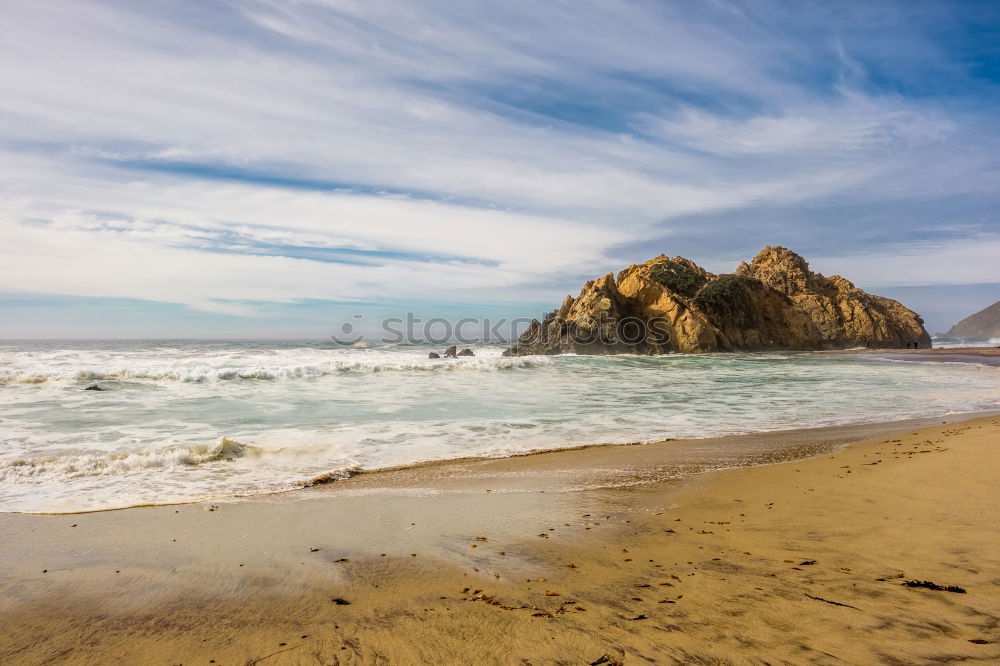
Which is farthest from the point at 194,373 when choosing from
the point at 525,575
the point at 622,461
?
the point at 525,575

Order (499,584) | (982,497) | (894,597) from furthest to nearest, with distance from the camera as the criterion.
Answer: (982,497) → (499,584) → (894,597)

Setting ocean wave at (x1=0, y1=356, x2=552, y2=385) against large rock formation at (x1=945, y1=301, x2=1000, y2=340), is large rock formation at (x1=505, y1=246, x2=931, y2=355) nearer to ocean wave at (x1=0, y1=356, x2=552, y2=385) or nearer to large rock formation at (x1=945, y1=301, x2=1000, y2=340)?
ocean wave at (x1=0, y1=356, x2=552, y2=385)

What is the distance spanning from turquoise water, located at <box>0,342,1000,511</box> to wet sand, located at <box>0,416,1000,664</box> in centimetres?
138

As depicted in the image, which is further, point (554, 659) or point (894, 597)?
point (894, 597)

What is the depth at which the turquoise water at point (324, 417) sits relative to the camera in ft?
20.6

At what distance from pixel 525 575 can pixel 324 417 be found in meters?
8.31

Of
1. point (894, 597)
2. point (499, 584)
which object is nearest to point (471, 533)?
point (499, 584)

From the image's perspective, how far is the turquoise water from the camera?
6277 millimetres

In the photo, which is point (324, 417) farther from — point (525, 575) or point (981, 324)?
point (981, 324)

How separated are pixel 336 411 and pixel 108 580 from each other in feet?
27.1

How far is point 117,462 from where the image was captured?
6.64m

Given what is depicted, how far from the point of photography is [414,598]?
10.00 ft

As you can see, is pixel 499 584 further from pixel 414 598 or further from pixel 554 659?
pixel 554 659

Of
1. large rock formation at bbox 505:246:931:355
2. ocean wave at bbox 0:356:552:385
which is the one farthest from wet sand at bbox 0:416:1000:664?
large rock formation at bbox 505:246:931:355
